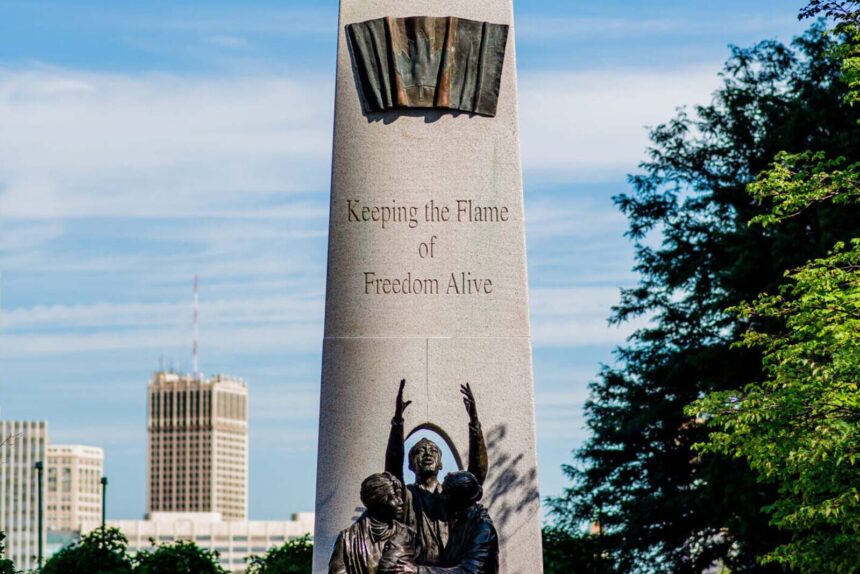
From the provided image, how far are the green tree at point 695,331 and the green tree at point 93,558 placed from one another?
35.2ft

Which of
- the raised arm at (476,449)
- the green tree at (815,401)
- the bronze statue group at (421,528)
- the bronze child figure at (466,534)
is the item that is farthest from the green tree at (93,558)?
the bronze child figure at (466,534)

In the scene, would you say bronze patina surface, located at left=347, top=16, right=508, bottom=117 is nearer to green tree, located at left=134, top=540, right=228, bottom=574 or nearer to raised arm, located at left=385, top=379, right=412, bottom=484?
raised arm, located at left=385, top=379, right=412, bottom=484

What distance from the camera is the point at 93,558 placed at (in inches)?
1122

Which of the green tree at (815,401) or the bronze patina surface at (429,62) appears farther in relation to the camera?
the green tree at (815,401)

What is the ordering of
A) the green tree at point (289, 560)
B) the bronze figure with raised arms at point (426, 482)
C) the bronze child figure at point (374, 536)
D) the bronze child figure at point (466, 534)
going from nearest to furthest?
the bronze child figure at point (374, 536)
the bronze child figure at point (466, 534)
the bronze figure with raised arms at point (426, 482)
the green tree at point (289, 560)

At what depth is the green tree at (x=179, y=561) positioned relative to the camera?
27.8 m

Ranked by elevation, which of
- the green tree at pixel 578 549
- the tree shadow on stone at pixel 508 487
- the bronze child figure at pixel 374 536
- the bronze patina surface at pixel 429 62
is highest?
the bronze patina surface at pixel 429 62

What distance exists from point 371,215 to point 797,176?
26.7 ft

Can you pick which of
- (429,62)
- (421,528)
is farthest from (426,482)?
(429,62)

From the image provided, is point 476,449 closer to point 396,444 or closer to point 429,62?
point 396,444

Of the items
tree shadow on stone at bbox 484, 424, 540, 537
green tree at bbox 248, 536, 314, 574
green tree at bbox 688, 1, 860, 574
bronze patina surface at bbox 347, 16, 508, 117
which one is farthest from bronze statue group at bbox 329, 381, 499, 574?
green tree at bbox 248, 536, 314, 574

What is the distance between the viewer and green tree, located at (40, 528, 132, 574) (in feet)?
92.5

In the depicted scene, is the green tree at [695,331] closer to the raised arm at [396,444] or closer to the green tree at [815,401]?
the green tree at [815,401]

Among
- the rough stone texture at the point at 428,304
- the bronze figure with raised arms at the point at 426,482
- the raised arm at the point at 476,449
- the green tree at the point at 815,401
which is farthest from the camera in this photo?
the green tree at the point at 815,401
